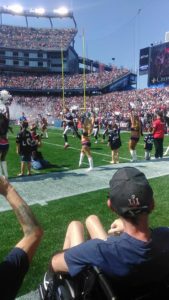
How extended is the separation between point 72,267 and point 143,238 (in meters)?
0.56

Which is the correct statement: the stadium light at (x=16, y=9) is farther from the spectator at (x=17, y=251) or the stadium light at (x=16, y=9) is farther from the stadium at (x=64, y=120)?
the spectator at (x=17, y=251)

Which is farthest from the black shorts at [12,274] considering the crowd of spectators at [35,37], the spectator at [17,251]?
the crowd of spectators at [35,37]

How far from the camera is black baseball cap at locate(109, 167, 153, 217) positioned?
93.1 inches

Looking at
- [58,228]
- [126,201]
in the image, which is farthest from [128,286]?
[58,228]

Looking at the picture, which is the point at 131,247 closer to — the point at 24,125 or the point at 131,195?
the point at 131,195

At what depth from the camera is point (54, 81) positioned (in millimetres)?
68188

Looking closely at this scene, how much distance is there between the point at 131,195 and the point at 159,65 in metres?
47.5

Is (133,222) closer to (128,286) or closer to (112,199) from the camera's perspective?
(112,199)

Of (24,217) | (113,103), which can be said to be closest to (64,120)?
(24,217)

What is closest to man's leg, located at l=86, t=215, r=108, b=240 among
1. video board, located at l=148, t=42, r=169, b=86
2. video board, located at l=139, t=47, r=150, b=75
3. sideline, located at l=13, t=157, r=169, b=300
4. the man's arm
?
the man's arm

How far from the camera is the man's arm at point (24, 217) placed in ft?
6.95

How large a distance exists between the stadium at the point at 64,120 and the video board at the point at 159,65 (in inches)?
5.3

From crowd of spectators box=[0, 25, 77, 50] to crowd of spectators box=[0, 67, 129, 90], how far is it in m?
9.60

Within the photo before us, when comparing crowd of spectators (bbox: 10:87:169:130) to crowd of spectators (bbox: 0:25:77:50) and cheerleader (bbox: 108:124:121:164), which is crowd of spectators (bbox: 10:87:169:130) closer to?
crowd of spectators (bbox: 0:25:77:50)
